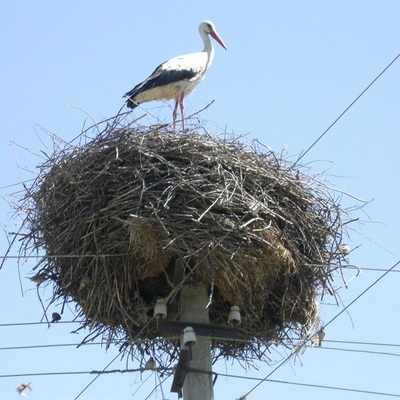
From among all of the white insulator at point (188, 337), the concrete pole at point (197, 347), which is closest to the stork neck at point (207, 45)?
the concrete pole at point (197, 347)

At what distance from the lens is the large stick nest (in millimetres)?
8656

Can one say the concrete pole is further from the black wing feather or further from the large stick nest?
the black wing feather

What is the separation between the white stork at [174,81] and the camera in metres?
12.8

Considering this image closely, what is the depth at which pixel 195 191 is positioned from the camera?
29.0ft

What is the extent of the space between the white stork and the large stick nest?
10.2 feet

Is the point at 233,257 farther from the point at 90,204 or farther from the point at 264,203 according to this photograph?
the point at 90,204

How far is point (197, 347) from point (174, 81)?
5.27 metres

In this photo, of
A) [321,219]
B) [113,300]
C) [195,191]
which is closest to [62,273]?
[113,300]

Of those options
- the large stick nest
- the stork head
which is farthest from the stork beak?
the large stick nest

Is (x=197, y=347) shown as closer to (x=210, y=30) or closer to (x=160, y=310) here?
(x=160, y=310)

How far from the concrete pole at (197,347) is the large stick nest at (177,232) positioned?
9 centimetres

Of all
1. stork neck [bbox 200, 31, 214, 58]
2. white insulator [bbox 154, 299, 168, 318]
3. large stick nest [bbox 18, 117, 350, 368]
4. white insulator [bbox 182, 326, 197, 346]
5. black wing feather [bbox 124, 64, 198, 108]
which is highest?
stork neck [bbox 200, 31, 214, 58]

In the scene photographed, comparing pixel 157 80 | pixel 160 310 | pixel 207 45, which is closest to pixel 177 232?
pixel 160 310

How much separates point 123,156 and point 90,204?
1.51ft
